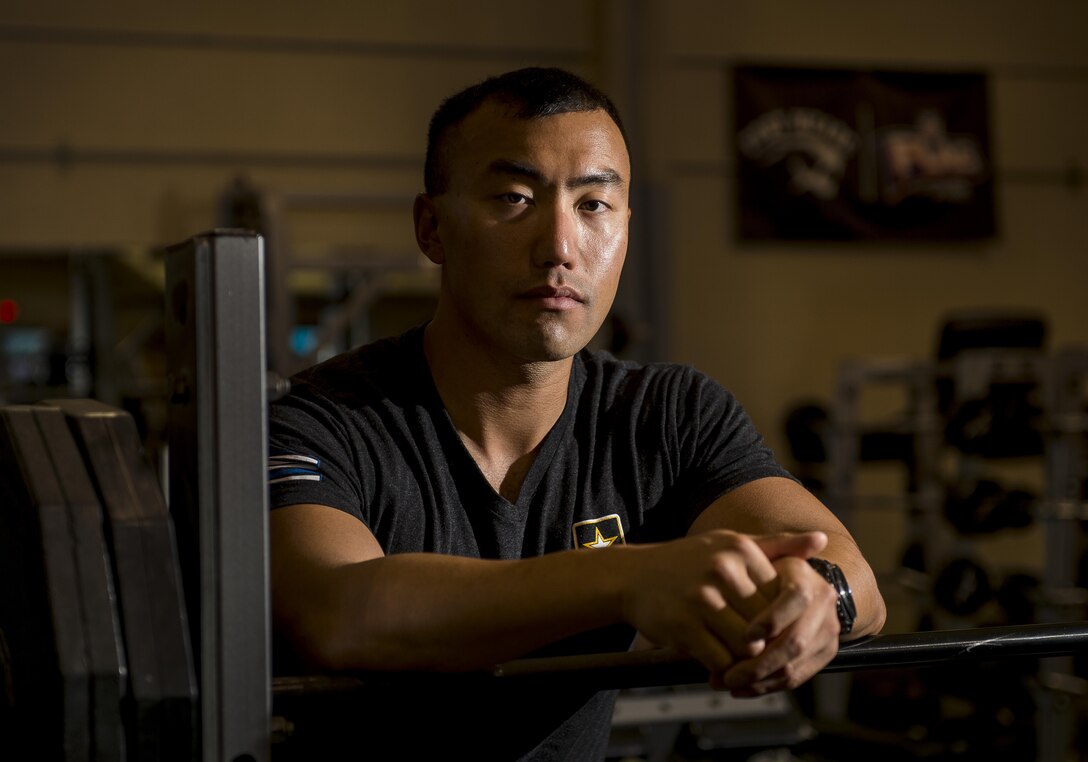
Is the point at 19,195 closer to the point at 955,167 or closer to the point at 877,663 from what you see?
the point at 955,167

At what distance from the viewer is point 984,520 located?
12.9 ft

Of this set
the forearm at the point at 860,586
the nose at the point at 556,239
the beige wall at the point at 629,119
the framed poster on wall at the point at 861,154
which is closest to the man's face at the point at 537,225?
the nose at the point at 556,239

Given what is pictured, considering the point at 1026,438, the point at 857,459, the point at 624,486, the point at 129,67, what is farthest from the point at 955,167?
the point at 624,486

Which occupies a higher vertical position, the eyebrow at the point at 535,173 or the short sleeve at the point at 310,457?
the eyebrow at the point at 535,173

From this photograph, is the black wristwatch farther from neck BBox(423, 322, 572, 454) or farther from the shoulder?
the shoulder

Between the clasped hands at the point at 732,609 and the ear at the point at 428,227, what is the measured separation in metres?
0.66

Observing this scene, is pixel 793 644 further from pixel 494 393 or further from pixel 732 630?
pixel 494 393

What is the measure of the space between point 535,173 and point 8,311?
4634 millimetres

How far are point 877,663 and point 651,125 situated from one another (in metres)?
4.92

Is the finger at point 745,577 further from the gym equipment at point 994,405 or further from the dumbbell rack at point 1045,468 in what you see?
the gym equipment at point 994,405

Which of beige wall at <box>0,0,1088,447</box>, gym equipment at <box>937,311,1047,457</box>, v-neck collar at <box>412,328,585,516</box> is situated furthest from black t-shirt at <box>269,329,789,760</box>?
beige wall at <box>0,0,1088,447</box>

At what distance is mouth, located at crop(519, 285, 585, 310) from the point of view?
4.25ft

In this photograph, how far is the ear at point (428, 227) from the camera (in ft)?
4.75

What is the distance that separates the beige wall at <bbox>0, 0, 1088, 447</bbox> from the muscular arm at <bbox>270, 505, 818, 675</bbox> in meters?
4.47
